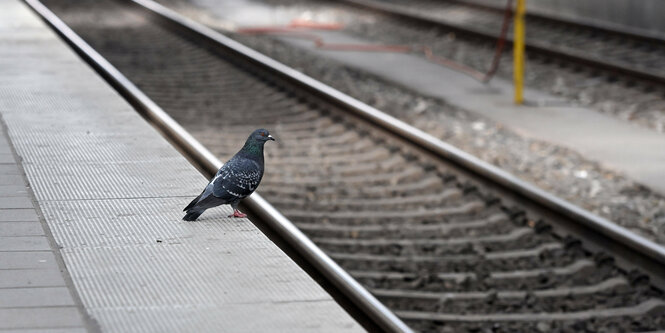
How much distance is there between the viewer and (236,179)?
539cm

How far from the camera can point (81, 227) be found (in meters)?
5.40

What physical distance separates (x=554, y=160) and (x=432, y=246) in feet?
9.37

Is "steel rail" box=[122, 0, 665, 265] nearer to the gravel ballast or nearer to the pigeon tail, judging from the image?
the gravel ballast

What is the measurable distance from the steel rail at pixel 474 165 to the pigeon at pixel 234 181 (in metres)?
2.55

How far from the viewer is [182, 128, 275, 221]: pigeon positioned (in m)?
5.38

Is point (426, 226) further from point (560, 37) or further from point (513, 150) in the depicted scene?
point (560, 37)

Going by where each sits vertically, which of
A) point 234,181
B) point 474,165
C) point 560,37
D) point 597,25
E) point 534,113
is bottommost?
point 560,37

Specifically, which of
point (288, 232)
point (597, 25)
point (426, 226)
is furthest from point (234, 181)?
point (597, 25)

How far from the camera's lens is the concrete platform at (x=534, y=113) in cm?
987

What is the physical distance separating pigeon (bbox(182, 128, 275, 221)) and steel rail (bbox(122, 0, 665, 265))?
2552 millimetres

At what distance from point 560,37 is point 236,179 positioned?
13.3 metres

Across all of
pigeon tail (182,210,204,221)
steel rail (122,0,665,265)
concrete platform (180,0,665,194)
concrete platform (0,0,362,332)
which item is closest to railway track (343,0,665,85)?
concrete platform (180,0,665,194)

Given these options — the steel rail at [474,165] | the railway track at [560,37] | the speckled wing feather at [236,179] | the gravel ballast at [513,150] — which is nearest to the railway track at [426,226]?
the steel rail at [474,165]

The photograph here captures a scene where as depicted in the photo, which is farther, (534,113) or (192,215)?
(534,113)
